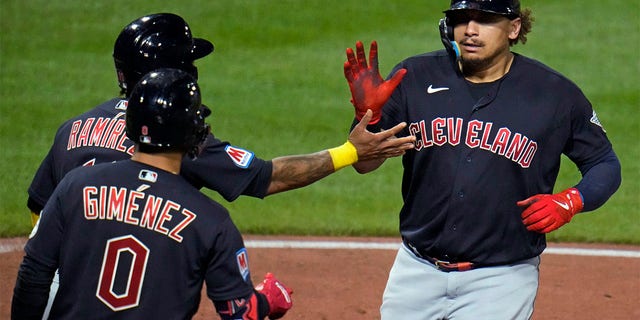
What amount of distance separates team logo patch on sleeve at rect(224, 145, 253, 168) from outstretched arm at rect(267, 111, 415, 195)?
1.08 feet

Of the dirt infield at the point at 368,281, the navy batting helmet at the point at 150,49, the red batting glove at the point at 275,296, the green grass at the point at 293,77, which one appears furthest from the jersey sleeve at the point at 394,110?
the green grass at the point at 293,77

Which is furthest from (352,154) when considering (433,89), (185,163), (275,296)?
(275,296)

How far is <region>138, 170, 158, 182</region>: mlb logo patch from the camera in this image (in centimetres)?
397

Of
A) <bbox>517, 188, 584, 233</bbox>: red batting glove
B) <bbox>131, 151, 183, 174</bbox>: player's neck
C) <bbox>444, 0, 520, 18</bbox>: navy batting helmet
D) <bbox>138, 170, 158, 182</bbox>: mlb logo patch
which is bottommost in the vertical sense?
<bbox>517, 188, 584, 233</bbox>: red batting glove

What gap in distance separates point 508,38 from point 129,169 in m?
2.11

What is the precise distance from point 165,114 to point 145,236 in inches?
16.7

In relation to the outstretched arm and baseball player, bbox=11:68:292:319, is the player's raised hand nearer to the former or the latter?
the outstretched arm

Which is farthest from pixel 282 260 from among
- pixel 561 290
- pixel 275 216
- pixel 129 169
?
pixel 129 169

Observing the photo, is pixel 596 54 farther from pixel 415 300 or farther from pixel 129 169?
pixel 129 169

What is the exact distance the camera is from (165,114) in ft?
13.2

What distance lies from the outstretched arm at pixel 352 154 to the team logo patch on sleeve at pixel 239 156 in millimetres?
330

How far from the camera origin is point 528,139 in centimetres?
510

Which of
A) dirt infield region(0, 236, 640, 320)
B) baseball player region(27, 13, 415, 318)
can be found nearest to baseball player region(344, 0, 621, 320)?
baseball player region(27, 13, 415, 318)

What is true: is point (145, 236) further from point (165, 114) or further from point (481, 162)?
point (481, 162)
